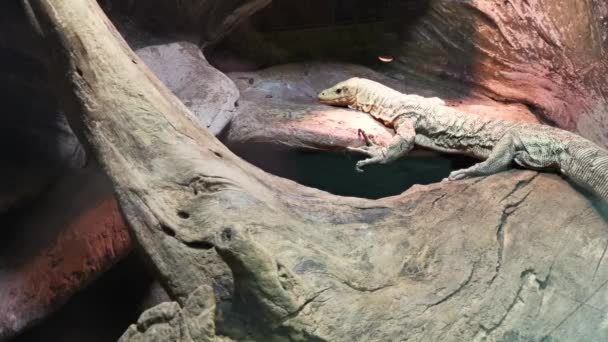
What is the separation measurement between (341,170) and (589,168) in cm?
147

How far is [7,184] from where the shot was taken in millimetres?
3111

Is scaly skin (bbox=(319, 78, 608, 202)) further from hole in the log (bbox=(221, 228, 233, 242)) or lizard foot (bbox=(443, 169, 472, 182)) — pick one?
hole in the log (bbox=(221, 228, 233, 242))

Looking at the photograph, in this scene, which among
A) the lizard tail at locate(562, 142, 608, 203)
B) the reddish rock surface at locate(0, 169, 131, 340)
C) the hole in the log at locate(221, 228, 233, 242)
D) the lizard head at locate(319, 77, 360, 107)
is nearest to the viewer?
the hole in the log at locate(221, 228, 233, 242)

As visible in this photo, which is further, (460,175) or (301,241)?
(460,175)

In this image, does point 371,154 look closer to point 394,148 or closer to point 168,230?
point 394,148

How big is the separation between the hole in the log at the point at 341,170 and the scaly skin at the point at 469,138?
0.08 meters

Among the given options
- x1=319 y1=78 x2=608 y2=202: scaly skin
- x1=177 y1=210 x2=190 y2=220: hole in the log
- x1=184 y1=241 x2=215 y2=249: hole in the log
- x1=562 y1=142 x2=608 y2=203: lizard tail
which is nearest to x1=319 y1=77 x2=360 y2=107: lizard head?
x1=319 y1=78 x2=608 y2=202: scaly skin

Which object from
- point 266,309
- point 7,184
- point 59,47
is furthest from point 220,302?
point 7,184

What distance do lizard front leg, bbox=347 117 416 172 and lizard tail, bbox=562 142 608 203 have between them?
1.19m

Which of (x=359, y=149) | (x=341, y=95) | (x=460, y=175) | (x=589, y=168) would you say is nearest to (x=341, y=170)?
(x=359, y=149)

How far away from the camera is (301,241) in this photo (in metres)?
1.98

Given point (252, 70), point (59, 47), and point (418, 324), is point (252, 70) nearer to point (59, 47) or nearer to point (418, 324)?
point (59, 47)

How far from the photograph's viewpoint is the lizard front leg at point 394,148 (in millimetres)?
3762

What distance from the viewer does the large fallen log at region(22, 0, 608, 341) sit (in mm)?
1828
